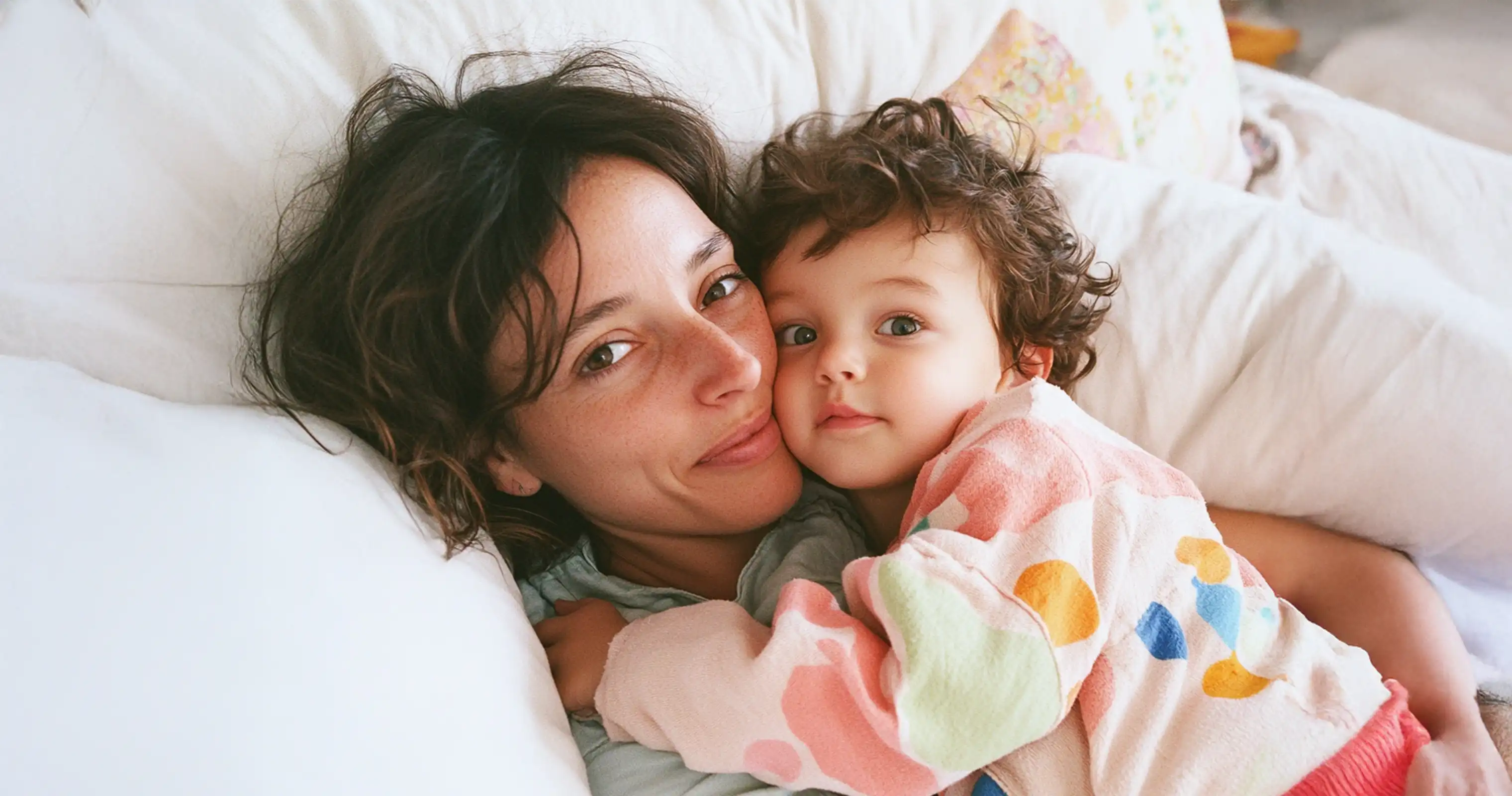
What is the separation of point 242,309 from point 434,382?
0.64 feet

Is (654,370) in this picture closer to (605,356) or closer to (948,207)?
(605,356)

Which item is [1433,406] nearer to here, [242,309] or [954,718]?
[954,718]

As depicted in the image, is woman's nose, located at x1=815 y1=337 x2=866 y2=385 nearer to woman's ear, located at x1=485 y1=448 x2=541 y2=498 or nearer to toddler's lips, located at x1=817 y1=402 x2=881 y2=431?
toddler's lips, located at x1=817 y1=402 x2=881 y2=431

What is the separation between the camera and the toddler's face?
97cm

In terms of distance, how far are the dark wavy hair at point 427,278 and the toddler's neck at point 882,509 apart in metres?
0.38

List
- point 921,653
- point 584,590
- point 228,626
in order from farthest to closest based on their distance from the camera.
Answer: point 584,590, point 921,653, point 228,626

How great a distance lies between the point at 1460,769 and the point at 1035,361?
55cm

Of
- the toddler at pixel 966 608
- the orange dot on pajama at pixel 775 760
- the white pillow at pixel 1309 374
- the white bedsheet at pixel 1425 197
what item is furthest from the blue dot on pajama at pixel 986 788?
the white bedsheet at pixel 1425 197

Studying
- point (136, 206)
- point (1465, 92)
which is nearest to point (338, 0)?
point (136, 206)

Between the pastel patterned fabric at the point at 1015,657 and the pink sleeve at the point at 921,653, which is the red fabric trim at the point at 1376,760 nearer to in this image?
the pastel patterned fabric at the point at 1015,657

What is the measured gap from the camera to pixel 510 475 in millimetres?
1085

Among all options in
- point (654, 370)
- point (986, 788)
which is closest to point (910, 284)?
point (654, 370)

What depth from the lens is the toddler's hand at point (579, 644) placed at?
0.96 m

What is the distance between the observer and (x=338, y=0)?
1052mm
